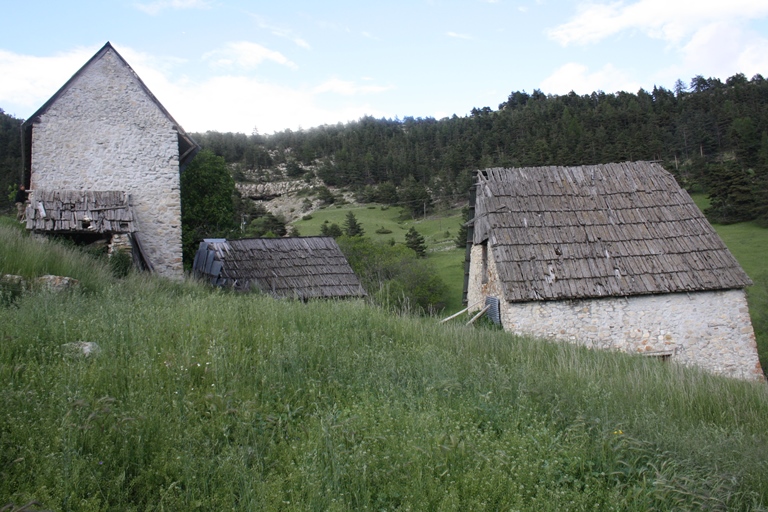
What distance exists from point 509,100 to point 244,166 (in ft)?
183

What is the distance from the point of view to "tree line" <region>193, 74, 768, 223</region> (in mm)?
55812

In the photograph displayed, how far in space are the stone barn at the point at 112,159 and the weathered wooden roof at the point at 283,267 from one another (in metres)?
1.64

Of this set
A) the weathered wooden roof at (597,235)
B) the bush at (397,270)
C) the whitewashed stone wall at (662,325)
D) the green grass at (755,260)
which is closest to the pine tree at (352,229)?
the bush at (397,270)

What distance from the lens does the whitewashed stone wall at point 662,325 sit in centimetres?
1270

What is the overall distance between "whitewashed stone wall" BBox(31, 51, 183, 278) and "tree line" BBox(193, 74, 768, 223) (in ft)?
145

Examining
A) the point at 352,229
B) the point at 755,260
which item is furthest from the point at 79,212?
the point at 352,229

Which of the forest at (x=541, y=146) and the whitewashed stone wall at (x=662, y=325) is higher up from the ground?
the forest at (x=541, y=146)

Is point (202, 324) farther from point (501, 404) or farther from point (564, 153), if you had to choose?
point (564, 153)

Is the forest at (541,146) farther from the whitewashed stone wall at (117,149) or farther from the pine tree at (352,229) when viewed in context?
the whitewashed stone wall at (117,149)

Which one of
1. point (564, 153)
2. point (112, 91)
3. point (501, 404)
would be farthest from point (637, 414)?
point (564, 153)

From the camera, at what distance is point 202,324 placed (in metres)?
5.73

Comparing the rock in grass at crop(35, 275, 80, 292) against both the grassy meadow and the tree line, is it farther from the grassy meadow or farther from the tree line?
the tree line

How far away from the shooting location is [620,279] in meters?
12.9

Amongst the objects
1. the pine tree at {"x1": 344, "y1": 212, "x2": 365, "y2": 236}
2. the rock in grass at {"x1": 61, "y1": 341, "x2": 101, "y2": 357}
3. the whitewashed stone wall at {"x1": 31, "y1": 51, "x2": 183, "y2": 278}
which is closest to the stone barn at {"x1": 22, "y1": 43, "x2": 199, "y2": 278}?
the whitewashed stone wall at {"x1": 31, "y1": 51, "x2": 183, "y2": 278}
